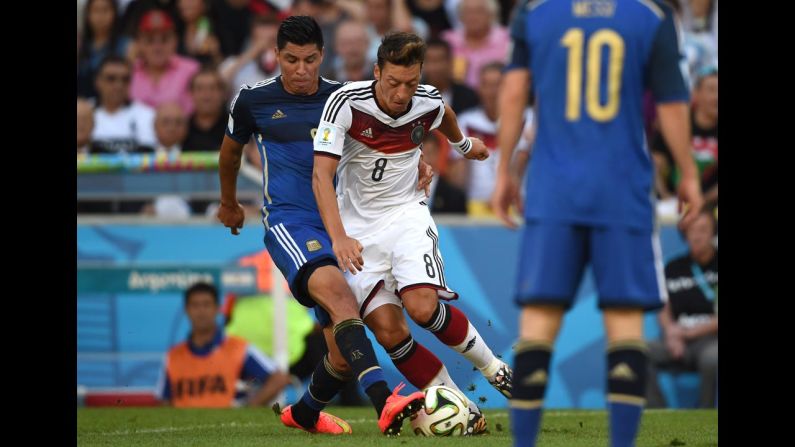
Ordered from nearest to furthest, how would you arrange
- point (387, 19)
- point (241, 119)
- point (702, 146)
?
1. point (241, 119)
2. point (702, 146)
3. point (387, 19)

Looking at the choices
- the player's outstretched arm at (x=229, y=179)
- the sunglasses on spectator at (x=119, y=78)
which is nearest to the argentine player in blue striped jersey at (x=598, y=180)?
the player's outstretched arm at (x=229, y=179)

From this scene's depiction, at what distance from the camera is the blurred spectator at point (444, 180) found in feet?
43.2

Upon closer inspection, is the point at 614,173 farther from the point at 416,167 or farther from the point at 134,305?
the point at 134,305

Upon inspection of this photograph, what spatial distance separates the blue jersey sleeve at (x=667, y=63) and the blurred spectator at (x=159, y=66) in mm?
9958

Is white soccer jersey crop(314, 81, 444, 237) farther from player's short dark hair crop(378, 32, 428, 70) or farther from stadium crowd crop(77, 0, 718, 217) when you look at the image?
stadium crowd crop(77, 0, 718, 217)

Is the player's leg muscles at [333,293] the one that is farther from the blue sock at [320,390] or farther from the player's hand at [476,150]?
the player's hand at [476,150]

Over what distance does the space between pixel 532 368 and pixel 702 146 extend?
8.47 m

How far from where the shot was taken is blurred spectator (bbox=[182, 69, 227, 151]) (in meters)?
14.4

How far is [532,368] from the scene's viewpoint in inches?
220

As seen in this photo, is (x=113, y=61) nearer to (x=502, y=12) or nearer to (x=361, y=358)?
(x=502, y=12)

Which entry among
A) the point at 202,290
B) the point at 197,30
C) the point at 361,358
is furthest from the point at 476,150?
the point at 197,30

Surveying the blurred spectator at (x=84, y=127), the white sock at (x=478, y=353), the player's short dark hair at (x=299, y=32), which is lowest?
the white sock at (x=478, y=353)

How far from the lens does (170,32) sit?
15.6m

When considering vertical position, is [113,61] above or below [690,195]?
→ above
